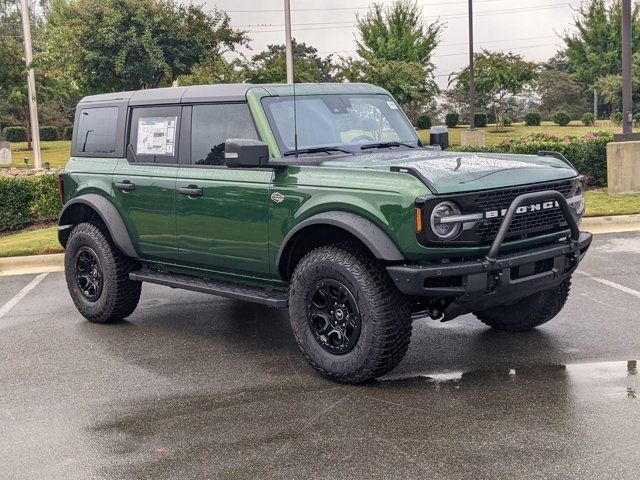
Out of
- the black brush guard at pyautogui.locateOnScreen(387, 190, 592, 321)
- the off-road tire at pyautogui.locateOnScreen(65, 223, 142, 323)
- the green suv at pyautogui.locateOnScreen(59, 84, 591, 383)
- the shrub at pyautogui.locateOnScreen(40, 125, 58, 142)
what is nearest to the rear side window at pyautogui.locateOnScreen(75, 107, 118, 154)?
the green suv at pyautogui.locateOnScreen(59, 84, 591, 383)

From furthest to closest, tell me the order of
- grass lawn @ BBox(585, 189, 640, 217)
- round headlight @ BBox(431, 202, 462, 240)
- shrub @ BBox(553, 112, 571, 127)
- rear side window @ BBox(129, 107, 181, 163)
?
shrub @ BBox(553, 112, 571, 127), grass lawn @ BBox(585, 189, 640, 217), rear side window @ BBox(129, 107, 181, 163), round headlight @ BBox(431, 202, 462, 240)

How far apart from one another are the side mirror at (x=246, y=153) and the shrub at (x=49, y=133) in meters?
52.2

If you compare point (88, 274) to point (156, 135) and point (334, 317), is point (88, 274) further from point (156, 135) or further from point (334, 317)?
point (334, 317)

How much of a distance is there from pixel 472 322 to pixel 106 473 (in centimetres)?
381

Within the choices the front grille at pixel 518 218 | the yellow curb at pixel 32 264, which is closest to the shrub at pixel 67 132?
the yellow curb at pixel 32 264

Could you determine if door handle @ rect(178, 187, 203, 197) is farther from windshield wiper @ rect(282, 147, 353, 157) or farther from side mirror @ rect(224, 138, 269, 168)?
windshield wiper @ rect(282, 147, 353, 157)

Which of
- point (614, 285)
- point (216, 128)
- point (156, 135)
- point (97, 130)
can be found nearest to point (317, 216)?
point (216, 128)

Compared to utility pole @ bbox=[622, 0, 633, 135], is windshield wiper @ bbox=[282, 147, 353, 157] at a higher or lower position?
lower

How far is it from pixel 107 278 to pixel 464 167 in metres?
3.53

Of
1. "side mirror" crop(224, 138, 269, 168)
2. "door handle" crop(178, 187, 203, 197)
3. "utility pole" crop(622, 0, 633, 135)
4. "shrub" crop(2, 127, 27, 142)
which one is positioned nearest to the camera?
"side mirror" crop(224, 138, 269, 168)

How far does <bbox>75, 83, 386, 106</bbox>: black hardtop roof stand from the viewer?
649 cm

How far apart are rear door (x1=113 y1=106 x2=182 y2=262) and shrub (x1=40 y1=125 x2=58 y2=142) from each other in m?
50.5

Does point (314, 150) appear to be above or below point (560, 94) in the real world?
below

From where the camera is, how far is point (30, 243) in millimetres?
12117
